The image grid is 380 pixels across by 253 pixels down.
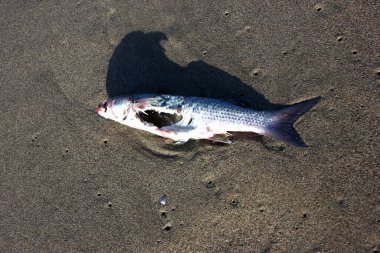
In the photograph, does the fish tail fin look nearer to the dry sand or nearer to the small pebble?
the dry sand

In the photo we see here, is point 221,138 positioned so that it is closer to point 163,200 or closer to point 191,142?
point 191,142

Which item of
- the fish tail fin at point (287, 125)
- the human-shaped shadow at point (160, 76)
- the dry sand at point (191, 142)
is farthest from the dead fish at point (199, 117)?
the human-shaped shadow at point (160, 76)

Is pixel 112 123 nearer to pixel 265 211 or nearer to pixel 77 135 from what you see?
pixel 77 135

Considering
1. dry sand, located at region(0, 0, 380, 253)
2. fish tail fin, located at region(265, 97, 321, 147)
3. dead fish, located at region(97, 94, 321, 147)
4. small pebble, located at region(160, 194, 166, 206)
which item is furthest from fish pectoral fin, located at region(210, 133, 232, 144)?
small pebble, located at region(160, 194, 166, 206)

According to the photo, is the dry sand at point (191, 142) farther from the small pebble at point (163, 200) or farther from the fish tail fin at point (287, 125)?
the fish tail fin at point (287, 125)

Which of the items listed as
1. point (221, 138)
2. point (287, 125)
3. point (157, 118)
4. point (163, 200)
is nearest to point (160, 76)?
point (157, 118)
